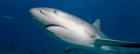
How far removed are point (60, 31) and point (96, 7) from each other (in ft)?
177

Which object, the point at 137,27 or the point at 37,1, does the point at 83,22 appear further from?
the point at 37,1

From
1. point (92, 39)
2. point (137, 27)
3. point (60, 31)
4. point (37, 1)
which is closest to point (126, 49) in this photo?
point (92, 39)

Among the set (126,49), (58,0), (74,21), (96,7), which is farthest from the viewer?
(58,0)

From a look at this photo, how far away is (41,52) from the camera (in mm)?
18172

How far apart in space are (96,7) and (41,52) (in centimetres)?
3918

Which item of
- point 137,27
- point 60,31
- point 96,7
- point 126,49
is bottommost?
point 126,49

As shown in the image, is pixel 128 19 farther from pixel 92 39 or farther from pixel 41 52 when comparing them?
pixel 92 39

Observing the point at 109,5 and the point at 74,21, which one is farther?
the point at 109,5

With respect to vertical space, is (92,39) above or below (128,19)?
below

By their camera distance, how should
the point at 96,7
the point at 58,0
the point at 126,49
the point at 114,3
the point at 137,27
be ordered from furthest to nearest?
the point at 58,0
the point at 96,7
the point at 137,27
the point at 114,3
the point at 126,49

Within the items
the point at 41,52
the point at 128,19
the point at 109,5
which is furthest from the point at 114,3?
the point at 41,52

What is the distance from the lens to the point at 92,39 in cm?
292

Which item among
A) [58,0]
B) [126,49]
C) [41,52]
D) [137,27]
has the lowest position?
[126,49]

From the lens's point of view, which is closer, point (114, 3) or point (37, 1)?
point (114, 3)
